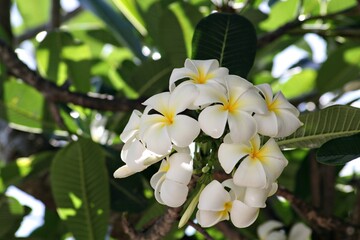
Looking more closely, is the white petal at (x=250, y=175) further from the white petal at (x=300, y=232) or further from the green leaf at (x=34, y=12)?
the green leaf at (x=34, y=12)

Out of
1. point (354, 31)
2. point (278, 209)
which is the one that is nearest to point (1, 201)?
point (278, 209)

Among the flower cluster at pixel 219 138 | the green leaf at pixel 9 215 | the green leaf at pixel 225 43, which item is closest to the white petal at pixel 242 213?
the flower cluster at pixel 219 138

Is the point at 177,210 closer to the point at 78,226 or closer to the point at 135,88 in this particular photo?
the point at 78,226

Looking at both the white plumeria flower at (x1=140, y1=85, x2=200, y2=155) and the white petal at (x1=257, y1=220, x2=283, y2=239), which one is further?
the white petal at (x1=257, y1=220, x2=283, y2=239)

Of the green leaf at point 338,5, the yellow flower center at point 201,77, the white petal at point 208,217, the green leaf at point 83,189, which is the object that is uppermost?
the yellow flower center at point 201,77

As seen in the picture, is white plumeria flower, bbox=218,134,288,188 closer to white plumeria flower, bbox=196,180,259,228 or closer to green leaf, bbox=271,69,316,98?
white plumeria flower, bbox=196,180,259,228

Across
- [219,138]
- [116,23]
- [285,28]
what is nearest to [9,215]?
[116,23]

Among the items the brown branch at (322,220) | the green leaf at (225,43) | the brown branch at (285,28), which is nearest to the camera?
the green leaf at (225,43)

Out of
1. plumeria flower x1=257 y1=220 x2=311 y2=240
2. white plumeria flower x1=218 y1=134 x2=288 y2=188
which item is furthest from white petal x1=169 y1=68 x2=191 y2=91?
plumeria flower x1=257 y1=220 x2=311 y2=240
